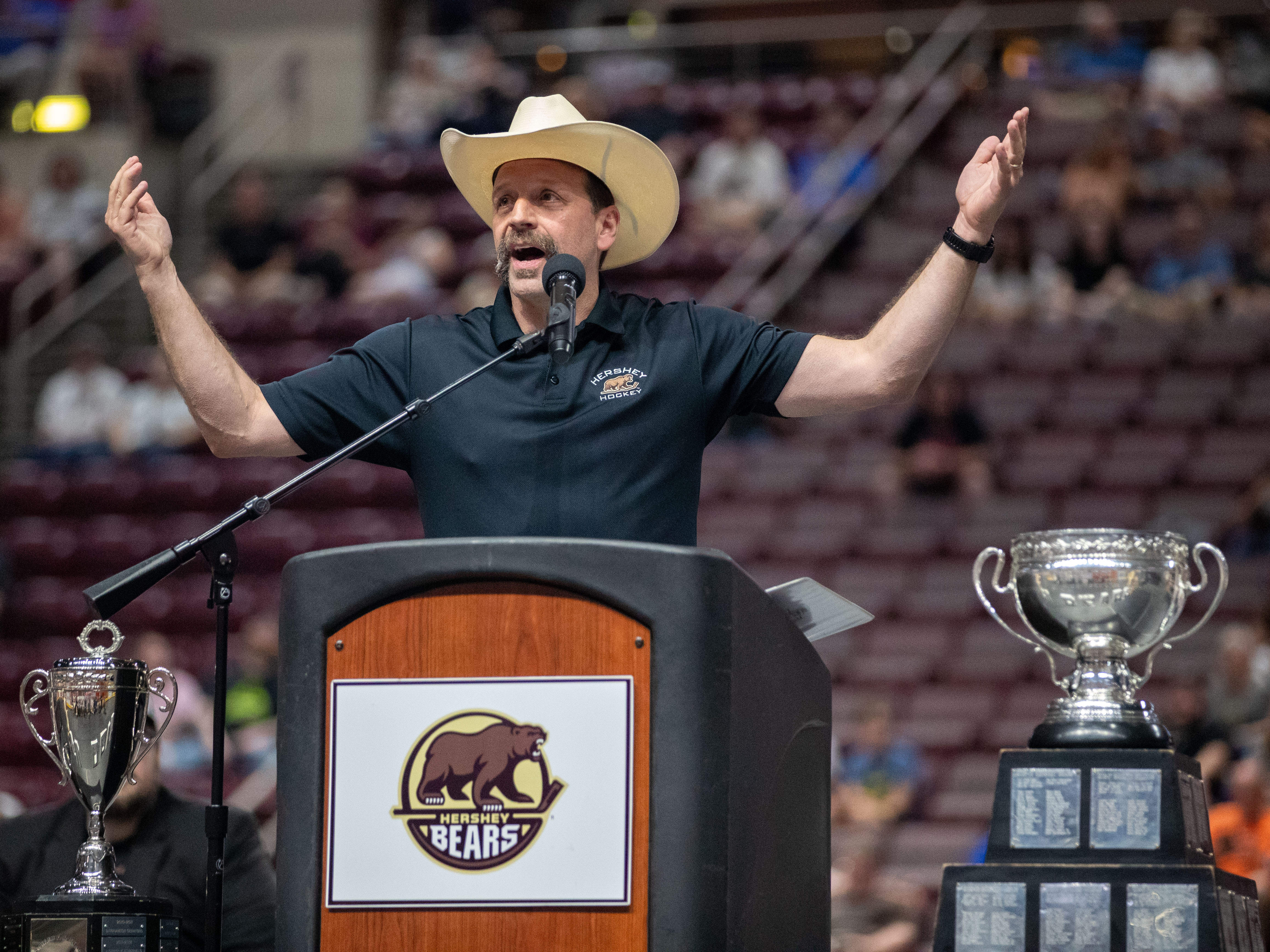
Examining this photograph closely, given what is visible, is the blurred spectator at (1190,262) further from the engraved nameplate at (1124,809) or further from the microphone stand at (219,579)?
the microphone stand at (219,579)

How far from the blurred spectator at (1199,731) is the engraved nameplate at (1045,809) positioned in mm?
3695

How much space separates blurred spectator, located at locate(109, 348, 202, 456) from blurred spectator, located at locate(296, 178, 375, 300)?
43.3 inches

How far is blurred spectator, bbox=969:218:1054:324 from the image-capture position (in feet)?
28.4

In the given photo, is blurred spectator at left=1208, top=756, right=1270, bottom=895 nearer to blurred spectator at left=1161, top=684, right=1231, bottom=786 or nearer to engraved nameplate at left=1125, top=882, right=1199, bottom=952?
blurred spectator at left=1161, top=684, right=1231, bottom=786

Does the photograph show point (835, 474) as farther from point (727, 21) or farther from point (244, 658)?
point (727, 21)

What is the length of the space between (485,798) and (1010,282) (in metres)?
7.26

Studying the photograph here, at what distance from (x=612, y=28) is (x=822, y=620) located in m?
10.8

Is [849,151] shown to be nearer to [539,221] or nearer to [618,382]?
[539,221]

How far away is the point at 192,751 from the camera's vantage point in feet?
24.0

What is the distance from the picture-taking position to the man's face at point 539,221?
2.55 meters

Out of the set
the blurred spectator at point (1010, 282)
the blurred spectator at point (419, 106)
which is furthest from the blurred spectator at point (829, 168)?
the blurred spectator at point (419, 106)

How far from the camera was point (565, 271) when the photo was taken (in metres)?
2.32

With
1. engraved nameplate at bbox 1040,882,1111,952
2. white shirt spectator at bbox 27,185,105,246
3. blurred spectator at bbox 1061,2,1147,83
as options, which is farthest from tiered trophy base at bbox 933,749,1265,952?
white shirt spectator at bbox 27,185,105,246

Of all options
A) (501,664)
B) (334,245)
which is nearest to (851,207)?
(334,245)
